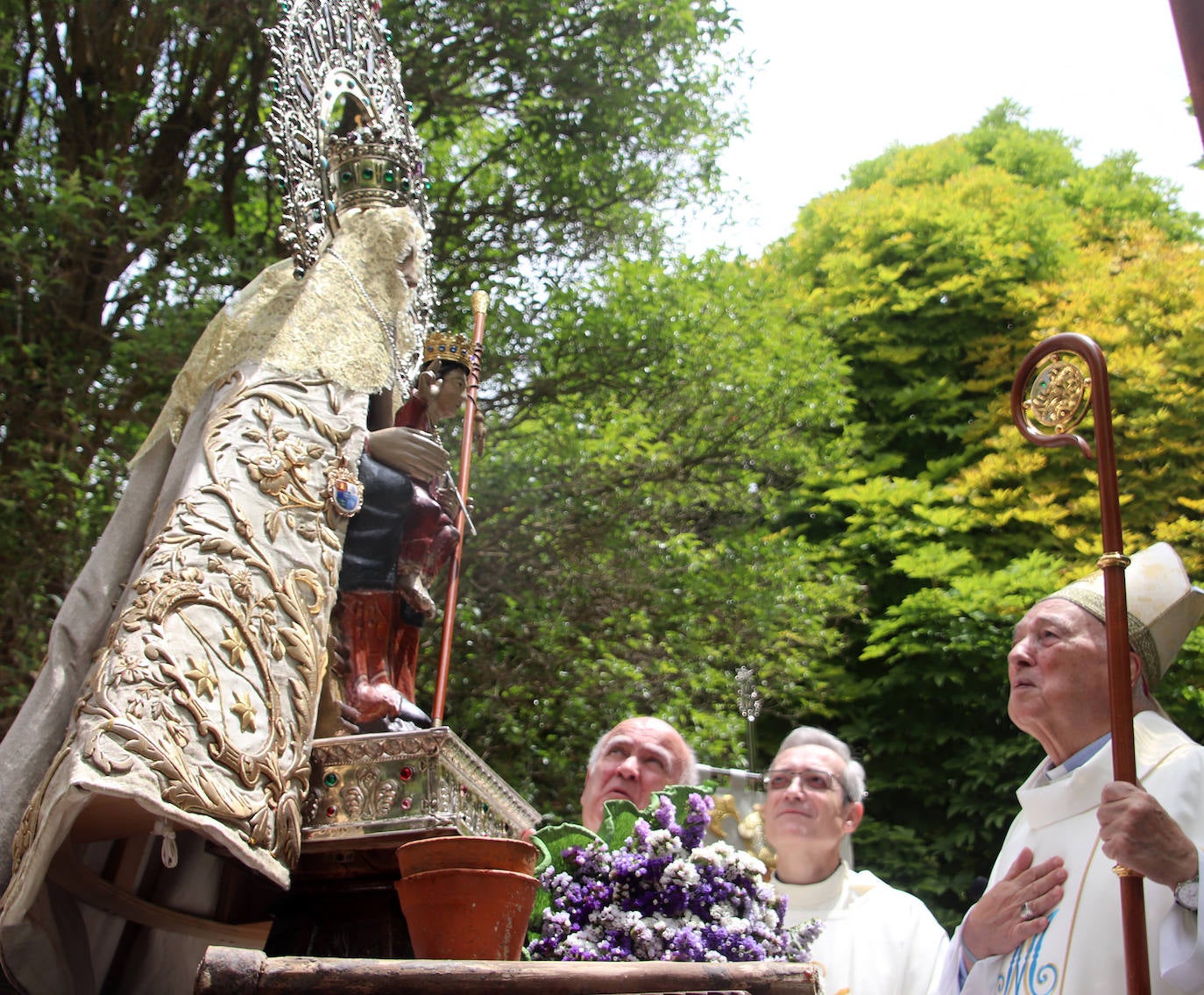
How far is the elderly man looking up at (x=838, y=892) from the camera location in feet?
15.8

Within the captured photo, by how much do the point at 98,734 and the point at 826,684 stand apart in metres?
8.46

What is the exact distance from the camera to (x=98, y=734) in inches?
137

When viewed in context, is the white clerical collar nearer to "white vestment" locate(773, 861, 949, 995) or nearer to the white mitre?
the white mitre

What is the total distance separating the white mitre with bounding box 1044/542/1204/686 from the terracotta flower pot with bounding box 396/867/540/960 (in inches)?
86.9

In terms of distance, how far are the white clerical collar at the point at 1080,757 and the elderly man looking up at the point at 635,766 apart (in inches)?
51.5

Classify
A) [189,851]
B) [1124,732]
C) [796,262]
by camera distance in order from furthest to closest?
[796,262] < [189,851] < [1124,732]

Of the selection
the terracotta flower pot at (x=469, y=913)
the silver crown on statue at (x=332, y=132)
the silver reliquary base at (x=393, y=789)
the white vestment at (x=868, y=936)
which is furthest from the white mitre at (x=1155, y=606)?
the silver crown on statue at (x=332, y=132)

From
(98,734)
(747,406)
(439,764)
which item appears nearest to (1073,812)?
(439,764)

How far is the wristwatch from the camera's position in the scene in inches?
129

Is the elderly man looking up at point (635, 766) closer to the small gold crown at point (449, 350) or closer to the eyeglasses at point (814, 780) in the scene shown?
the eyeglasses at point (814, 780)

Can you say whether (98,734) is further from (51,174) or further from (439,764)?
(51,174)

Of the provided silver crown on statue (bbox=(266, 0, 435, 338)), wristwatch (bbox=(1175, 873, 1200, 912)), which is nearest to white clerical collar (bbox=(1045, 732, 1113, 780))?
wristwatch (bbox=(1175, 873, 1200, 912))

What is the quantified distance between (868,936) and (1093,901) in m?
1.36

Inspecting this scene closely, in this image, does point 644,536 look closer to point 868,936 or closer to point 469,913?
point 868,936
